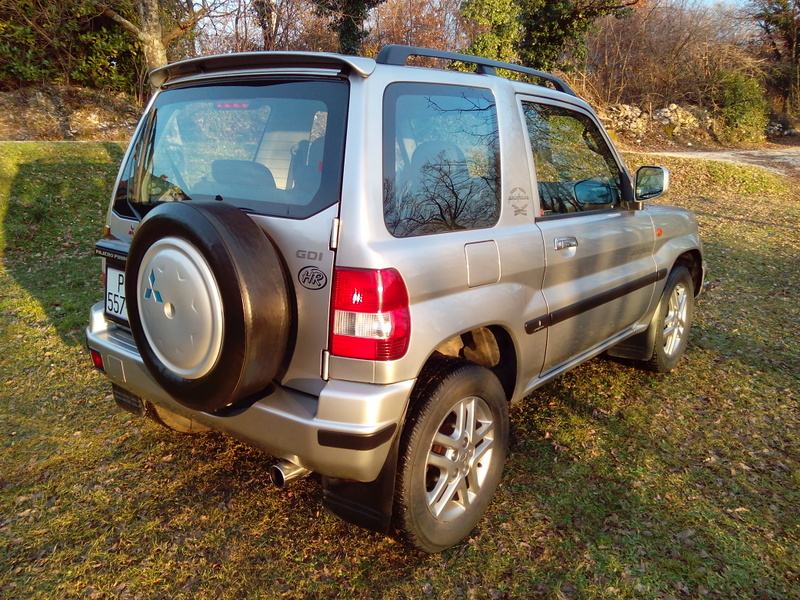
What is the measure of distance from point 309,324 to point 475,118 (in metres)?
1.26

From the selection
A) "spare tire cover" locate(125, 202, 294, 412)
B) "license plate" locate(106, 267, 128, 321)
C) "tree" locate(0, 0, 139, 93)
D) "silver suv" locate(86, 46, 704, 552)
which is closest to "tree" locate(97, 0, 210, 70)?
"tree" locate(0, 0, 139, 93)

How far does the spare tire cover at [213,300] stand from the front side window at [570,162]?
5.10ft

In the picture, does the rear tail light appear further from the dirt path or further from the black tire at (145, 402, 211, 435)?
the dirt path

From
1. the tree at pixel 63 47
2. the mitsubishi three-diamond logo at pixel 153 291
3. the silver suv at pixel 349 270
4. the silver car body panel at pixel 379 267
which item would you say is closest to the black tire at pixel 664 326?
the silver car body panel at pixel 379 267

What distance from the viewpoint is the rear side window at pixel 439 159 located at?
2270mm

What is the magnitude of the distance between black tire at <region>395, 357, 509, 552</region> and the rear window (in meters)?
0.84

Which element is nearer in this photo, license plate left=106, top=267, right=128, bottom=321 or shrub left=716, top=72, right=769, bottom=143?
license plate left=106, top=267, right=128, bottom=321

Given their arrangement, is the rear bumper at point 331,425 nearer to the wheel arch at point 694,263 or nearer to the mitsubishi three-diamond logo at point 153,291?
the mitsubishi three-diamond logo at point 153,291

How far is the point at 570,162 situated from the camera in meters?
3.42

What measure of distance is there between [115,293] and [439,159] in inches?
64.5

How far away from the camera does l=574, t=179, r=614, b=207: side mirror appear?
3422 mm

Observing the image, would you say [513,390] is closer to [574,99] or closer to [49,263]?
[574,99]

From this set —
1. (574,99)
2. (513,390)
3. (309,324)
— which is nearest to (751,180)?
(574,99)

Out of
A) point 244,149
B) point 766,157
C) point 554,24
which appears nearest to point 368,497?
point 244,149
